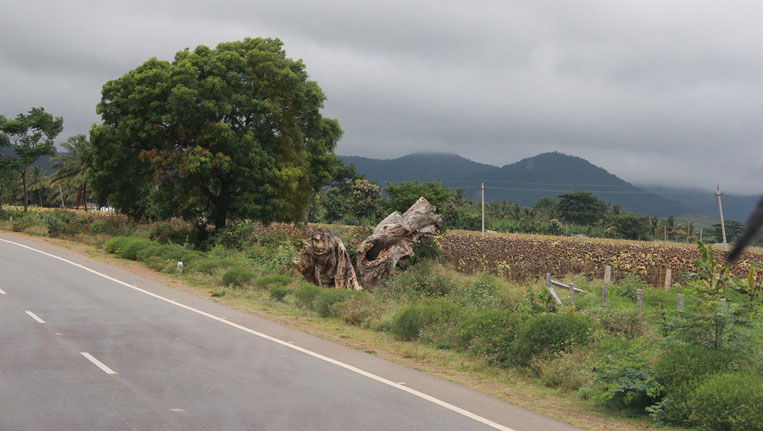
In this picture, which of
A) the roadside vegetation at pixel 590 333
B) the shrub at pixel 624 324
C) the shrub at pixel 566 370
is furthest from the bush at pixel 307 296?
the shrub at pixel 566 370

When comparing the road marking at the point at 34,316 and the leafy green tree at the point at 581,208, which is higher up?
the leafy green tree at the point at 581,208

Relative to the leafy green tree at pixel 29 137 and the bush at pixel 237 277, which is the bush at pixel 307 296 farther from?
the leafy green tree at pixel 29 137

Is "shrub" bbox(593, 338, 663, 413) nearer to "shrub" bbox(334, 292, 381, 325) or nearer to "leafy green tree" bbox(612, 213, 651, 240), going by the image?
"shrub" bbox(334, 292, 381, 325)

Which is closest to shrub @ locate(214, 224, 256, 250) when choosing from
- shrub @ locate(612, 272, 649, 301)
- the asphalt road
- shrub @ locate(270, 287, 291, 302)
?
shrub @ locate(270, 287, 291, 302)

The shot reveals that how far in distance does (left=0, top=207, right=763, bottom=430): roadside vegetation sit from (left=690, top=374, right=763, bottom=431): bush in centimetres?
1

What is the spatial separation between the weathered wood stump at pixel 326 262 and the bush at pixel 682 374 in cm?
1305

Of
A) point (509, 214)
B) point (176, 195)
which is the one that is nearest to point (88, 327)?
point (176, 195)

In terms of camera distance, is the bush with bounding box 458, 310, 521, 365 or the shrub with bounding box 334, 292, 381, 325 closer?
the bush with bounding box 458, 310, 521, 365

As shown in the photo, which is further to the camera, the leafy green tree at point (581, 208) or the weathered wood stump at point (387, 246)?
the leafy green tree at point (581, 208)

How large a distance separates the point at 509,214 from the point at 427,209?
100991 millimetres

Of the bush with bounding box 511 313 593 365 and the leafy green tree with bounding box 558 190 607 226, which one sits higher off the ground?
the leafy green tree with bounding box 558 190 607 226

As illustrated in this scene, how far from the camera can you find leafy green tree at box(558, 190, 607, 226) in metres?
130

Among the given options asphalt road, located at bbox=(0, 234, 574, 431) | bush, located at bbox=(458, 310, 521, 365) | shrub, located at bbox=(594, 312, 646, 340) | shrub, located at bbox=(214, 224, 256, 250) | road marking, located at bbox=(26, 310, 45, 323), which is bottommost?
road marking, located at bbox=(26, 310, 45, 323)

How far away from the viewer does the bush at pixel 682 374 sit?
335 inches
